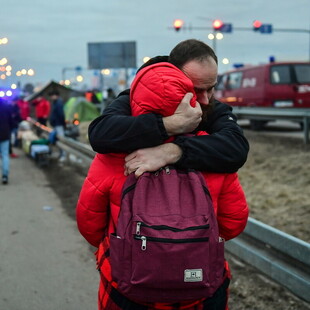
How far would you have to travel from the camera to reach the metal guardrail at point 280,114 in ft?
37.0

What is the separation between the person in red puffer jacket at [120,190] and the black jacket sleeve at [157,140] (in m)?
0.05

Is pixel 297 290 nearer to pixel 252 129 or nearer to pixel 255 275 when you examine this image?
pixel 255 275

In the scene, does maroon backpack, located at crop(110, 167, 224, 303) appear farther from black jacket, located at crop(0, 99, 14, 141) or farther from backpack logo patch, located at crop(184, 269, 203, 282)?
black jacket, located at crop(0, 99, 14, 141)

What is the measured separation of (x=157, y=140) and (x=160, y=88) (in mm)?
216

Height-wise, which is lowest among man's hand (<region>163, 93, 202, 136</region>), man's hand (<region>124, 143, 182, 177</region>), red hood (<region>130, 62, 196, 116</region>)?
man's hand (<region>124, 143, 182, 177</region>)

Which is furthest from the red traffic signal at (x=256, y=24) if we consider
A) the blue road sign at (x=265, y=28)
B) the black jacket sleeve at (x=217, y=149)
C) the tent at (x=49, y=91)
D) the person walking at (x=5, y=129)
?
the black jacket sleeve at (x=217, y=149)

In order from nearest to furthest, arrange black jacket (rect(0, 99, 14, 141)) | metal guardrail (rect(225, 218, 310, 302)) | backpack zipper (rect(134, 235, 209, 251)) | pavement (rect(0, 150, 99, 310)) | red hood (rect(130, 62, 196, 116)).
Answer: backpack zipper (rect(134, 235, 209, 251))
red hood (rect(130, 62, 196, 116))
metal guardrail (rect(225, 218, 310, 302))
pavement (rect(0, 150, 99, 310))
black jacket (rect(0, 99, 14, 141))

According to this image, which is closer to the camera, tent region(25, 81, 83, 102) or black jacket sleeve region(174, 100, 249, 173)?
black jacket sleeve region(174, 100, 249, 173)

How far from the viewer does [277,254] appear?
13.1ft

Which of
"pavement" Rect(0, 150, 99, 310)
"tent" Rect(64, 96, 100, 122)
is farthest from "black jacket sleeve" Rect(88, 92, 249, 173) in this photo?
"tent" Rect(64, 96, 100, 122)

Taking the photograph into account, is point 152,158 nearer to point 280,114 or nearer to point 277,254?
point 277,254

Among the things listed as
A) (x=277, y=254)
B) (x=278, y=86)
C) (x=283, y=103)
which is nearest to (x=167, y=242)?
(x=277, y=254)

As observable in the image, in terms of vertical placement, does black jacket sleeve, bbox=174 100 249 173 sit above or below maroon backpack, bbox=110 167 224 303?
above

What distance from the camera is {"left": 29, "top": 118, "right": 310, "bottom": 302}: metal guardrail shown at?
140 inches
